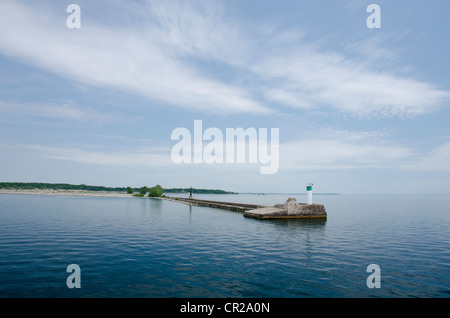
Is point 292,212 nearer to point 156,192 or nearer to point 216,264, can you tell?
point 216,264

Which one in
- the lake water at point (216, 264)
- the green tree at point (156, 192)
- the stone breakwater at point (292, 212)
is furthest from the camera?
the green tree at point (156, 192)

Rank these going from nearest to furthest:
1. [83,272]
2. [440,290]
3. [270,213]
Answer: [440,290]
[83,272]
[270,213]

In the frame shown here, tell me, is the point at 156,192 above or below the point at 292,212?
below

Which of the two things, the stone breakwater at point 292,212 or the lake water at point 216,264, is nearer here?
the lake water at point 216,264

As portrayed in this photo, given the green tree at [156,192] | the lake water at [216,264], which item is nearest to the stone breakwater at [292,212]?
the lake water at [216,264]

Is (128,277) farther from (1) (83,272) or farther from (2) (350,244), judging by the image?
(2) (350,244)

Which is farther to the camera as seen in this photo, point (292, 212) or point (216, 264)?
point (292, 212)

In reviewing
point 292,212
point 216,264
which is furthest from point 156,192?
point 216,264

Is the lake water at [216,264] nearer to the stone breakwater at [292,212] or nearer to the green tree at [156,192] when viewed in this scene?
the stone breakwater at [292,212]

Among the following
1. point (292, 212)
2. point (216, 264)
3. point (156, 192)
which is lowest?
point (156, 192)

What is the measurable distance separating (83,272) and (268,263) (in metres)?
10.3

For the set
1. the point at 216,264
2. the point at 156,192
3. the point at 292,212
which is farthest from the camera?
the point at 156,192
